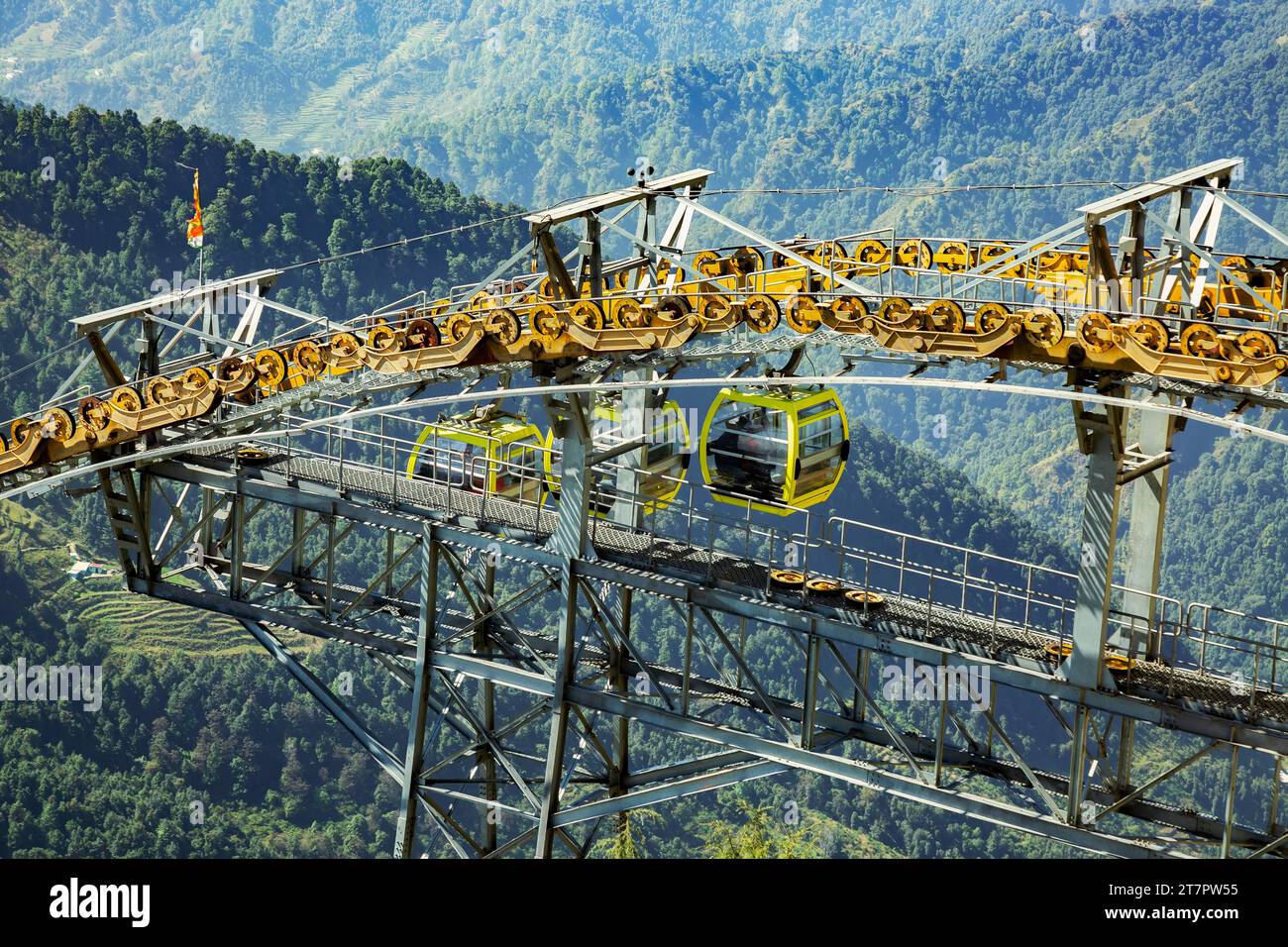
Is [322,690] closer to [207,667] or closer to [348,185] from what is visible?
[207,667]

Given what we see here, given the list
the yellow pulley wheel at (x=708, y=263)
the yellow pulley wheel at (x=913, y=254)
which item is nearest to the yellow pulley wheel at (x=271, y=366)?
the yellow pulley wheel at (x=708, y=263)

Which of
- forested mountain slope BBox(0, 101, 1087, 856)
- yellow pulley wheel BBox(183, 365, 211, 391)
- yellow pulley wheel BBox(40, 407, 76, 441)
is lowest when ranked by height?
forested mountain slope BBox(0, 101, 1087, 856)

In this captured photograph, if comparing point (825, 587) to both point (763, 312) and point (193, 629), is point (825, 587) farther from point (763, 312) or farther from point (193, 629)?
point (193, 629)

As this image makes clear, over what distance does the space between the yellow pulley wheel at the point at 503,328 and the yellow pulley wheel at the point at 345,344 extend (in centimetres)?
318

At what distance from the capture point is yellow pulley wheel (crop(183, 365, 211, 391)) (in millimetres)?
38500

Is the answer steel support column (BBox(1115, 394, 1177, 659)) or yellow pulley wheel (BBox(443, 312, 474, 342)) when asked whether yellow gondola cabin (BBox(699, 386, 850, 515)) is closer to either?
yellow pulley wheel (BBox(443, 312, 474, 342))

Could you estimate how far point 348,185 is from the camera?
194000mm

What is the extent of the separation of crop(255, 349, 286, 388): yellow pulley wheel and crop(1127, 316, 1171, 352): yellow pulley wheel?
16.9 metres

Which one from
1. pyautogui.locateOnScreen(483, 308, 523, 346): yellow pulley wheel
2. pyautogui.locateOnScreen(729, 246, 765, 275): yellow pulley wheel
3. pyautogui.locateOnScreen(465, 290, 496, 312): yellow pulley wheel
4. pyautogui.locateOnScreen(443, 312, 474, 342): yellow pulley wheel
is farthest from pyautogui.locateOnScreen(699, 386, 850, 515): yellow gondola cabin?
pyautogui.locateOnScreen(729, 246, 765, 275): yellow pulley wheel

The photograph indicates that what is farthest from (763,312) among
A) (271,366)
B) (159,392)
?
(159,392)

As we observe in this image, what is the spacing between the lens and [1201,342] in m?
30.2
